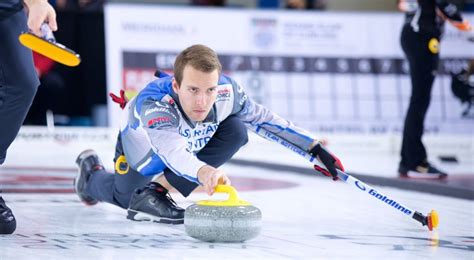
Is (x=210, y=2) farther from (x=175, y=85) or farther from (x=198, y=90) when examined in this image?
(x=198, y=90)

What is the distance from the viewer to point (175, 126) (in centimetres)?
358

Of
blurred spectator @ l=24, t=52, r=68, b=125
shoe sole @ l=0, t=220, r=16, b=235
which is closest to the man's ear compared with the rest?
shoe sole @ l=0, t=220, r=16, b=235

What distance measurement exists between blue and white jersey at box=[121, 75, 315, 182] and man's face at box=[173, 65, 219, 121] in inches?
3.5

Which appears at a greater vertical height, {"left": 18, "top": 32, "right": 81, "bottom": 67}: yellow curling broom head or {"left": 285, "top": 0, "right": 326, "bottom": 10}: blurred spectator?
{"left": 18, "top": 32, "right": 81, "bottom": 67}: yellow curling broom head

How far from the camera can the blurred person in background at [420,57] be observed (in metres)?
6.20

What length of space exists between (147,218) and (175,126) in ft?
1.81

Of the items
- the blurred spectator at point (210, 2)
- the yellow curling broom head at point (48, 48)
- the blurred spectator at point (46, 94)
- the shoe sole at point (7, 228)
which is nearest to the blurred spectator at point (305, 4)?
the blurred spectator at point (210, 2)

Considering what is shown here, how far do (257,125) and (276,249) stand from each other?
2.94 feet

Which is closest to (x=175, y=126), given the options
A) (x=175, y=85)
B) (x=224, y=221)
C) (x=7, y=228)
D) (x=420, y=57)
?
(x=175, y=85)

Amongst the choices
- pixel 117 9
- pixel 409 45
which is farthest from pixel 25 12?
pixel 117 9

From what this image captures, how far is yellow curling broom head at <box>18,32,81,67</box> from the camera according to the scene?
3.17m

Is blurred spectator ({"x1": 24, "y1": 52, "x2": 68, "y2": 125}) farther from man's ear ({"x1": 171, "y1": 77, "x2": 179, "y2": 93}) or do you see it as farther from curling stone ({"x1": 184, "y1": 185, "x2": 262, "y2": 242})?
curling stone ({"x1": 184, "y1": 185, "x2": 262, "y2": 242})

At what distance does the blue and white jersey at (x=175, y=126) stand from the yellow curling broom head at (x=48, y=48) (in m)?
0.48

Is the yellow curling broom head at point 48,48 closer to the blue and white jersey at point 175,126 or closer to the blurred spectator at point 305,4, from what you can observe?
the blue and white jersey at point 175,126
